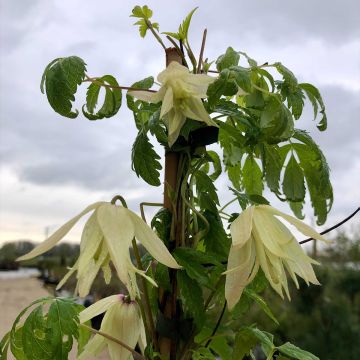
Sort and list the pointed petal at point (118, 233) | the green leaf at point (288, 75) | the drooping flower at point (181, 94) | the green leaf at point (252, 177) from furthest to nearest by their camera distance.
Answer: the green leaf at point (252, 177) → the green leaf at point (288, 75) → the drooping flower at point (181, 94) → the pointed petal at point (118, 233)

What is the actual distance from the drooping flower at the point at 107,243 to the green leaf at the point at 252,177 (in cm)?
43

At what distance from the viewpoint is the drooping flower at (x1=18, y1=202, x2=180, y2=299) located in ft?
2.03

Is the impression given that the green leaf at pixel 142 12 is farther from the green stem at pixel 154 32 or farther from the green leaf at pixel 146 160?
the green leaf at pixel 146 160

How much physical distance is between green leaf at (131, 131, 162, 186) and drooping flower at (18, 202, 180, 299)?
140mm

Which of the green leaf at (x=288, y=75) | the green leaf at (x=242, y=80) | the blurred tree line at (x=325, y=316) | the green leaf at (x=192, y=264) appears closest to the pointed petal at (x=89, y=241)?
the green leaf at (x=192, y=264)

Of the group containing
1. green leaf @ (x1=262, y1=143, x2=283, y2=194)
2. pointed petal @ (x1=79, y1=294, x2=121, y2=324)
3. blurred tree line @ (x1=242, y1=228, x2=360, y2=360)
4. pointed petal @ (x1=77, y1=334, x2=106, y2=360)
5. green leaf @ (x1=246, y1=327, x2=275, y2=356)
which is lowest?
blurred tree line @ (x1=242, y1=228, x2=360, y2=360)

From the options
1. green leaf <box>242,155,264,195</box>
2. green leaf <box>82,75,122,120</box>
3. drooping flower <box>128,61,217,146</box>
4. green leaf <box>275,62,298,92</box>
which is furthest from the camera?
green leaf <box>242,155,264,195</box>

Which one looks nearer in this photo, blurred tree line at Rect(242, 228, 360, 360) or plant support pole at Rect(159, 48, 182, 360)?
plant support pole at Rect(159, 48, 182, 360)

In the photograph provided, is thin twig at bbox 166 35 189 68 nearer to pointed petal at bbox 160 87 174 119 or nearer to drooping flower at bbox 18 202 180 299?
A: pointed petal at bbox 160 87 174 119

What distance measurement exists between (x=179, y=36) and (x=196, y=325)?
1.44ft

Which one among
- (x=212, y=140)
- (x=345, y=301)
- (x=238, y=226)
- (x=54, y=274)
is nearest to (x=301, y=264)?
(x=238, y=226)

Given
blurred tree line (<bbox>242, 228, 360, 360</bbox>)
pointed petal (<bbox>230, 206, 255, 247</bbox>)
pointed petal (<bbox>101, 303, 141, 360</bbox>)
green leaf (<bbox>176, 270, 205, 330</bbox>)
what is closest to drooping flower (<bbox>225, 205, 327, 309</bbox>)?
pointed petal (<bbox>230, 206, 255, 247</bbox>)

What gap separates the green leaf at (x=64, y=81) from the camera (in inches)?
31.5

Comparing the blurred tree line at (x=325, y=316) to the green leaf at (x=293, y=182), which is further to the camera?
the blurred tree line at (x=325, y=316)
